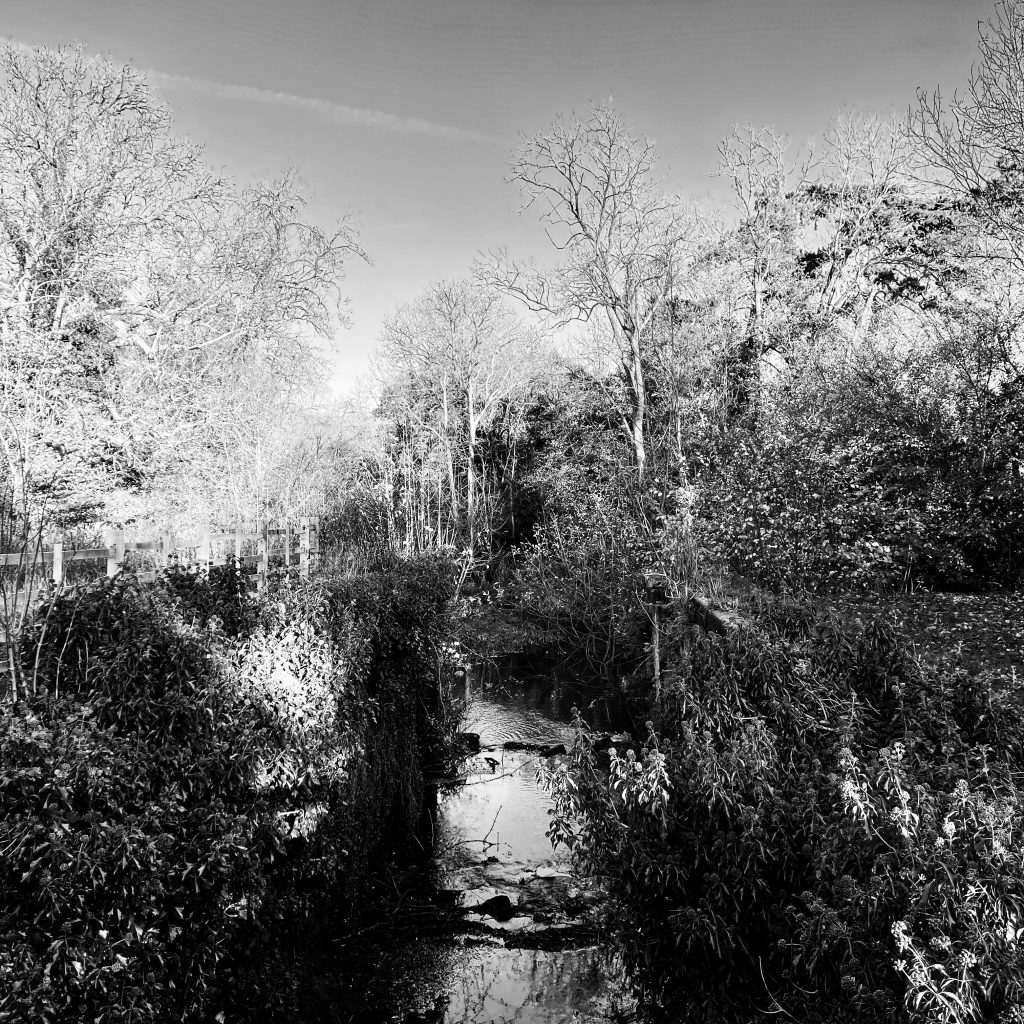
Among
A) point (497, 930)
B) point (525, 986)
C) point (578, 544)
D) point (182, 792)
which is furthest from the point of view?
point (578, 544)

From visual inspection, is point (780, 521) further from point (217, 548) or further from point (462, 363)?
point (462, 363)

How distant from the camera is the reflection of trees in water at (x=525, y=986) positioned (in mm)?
4801

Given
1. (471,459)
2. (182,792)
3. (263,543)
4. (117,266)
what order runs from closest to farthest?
1. (182,792)
2. (263,543)
3. (117,266)
4. (471,459)

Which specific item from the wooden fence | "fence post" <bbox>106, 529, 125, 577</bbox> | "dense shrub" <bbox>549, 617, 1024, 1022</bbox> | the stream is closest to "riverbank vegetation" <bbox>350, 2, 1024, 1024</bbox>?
"dense shrub" <bbox>549, 617, 1024, 1022</bbox>

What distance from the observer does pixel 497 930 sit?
5.71m

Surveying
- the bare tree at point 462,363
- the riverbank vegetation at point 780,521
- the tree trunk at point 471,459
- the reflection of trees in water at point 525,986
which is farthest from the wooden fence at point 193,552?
the bare tree at point 462,363

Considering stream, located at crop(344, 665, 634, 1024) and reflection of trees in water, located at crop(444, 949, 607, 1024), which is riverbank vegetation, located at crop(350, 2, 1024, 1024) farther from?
stream, located at crop(344, 665, 634, 1024)

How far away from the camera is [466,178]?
2014 cm

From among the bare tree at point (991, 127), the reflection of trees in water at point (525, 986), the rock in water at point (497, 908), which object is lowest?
the reflection of trees in water at point (525, 986)

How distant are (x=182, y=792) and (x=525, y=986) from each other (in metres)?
2.66

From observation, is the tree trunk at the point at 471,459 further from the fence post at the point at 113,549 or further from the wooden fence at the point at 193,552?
the fence post at the point at 113,549

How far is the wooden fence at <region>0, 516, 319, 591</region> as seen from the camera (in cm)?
685

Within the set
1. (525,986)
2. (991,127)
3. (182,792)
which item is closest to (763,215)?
(991,127)

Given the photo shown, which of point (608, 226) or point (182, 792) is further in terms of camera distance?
point (608, 226)
